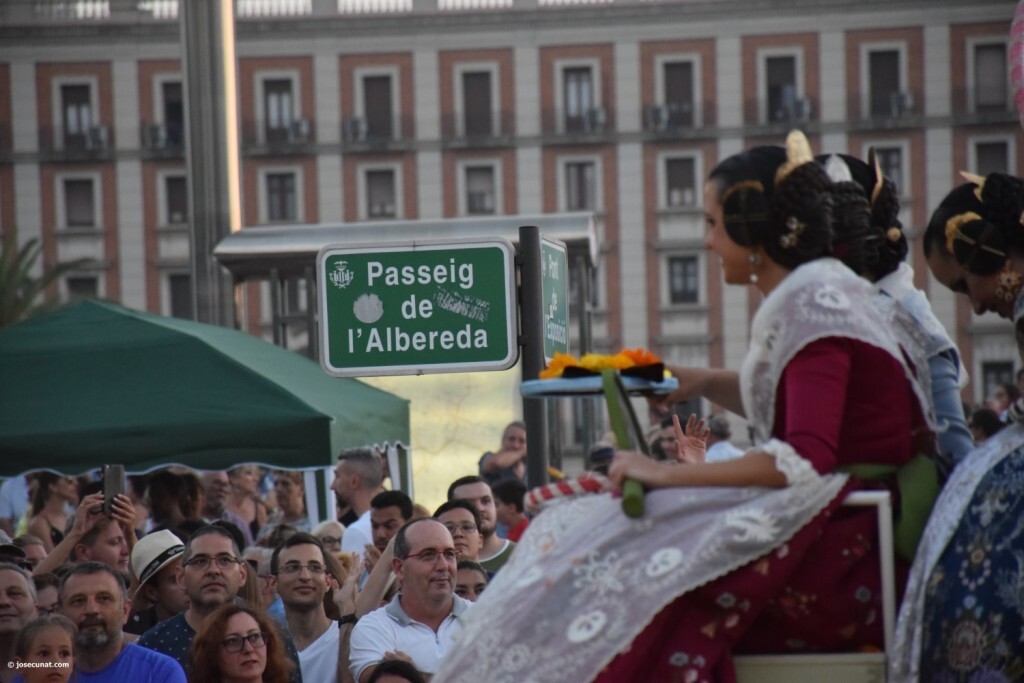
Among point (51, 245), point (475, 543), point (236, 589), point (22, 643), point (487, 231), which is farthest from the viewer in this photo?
point (51, 245)

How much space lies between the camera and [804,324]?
131 inches

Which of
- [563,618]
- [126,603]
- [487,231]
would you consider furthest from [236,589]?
[487,231]

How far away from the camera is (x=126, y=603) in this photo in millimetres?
6758

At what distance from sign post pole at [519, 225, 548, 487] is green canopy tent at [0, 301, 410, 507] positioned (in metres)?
2.61

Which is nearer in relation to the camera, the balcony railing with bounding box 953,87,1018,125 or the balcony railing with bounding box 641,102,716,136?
the balcony railing with bounding box 953,87,1018,125

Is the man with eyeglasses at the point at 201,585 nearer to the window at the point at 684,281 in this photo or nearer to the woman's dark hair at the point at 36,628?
the woman's dark hair at the point at 36,628

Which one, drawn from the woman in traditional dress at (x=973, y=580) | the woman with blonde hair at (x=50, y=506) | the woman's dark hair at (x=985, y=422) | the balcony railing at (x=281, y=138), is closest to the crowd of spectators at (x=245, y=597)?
the woman with blonde hair at (x=50, y=506)

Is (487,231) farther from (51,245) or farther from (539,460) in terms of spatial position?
(51,245)

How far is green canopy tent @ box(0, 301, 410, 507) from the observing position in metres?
8.71

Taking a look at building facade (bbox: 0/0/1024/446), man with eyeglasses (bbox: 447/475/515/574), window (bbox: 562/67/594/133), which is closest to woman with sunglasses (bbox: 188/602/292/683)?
man with eyeglasses (bbox: 447/475/515/574)

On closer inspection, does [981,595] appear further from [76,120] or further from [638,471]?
[76,120]

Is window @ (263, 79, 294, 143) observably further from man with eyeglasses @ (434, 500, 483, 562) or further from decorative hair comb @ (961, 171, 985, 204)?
decorative hair comb @ (961, 171, 985, 204)

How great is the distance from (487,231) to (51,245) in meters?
42.5

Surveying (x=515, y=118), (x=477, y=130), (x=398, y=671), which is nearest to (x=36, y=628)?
(x=398, y=671)
